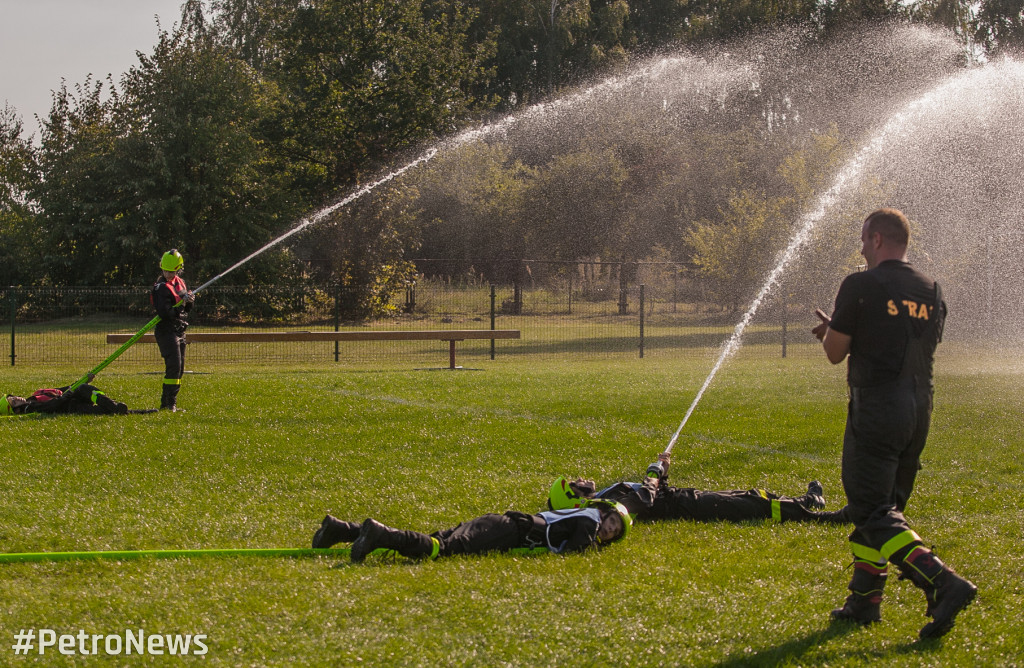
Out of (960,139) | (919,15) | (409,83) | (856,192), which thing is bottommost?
(856,192)

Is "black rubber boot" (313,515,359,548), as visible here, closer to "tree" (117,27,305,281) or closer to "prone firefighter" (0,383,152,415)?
"prone firefighter" (0,383,152,415)

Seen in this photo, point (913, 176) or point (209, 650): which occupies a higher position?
point (913, 176)

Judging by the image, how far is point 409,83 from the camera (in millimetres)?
32969

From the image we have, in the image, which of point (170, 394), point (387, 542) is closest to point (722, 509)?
point (387, 542)

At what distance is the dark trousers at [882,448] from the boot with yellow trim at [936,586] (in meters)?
0.13

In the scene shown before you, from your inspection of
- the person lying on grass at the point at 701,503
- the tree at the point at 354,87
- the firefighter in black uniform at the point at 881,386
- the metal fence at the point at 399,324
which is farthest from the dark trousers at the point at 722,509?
the tree at the point at 354,87

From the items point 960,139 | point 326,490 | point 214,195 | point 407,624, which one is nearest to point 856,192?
point 960,139

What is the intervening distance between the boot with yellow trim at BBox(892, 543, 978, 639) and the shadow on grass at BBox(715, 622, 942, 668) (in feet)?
Result: 0.32

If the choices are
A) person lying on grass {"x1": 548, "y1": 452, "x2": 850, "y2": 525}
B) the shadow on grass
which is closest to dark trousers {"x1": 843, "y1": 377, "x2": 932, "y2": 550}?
the shadow on grass

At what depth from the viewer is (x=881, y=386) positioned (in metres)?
4.55

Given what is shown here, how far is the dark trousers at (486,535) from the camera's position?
5742 millimetres

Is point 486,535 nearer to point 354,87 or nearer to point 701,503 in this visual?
point 701,503

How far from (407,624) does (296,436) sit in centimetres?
598

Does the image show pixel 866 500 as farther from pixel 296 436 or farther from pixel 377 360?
pixel 377 360
